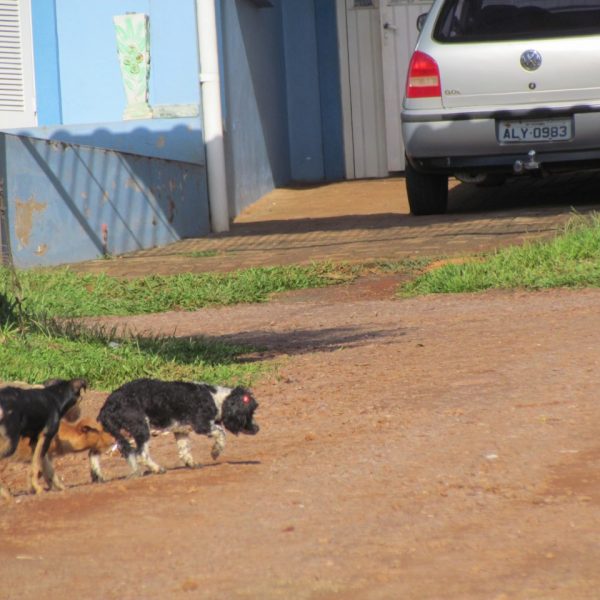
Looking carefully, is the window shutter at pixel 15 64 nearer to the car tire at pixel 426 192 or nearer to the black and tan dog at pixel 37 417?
the car tire at pixel 426 192

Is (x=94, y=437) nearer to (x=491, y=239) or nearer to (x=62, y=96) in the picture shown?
(x=491, y=239)

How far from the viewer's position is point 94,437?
4.62 m

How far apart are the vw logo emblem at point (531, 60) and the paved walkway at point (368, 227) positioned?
1.08 m

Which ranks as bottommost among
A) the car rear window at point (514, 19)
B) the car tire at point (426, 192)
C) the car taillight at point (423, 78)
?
the car tire at point (426, 192)

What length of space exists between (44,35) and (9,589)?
373 inches

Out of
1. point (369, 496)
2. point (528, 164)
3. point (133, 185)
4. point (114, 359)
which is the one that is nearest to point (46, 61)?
point (133, 185)

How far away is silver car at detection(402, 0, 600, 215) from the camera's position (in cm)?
984

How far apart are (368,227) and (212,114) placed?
184 centimetres

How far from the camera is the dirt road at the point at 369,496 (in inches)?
131

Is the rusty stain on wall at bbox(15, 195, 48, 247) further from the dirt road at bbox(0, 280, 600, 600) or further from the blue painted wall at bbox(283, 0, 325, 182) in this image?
the blue painted wall at bbox(283, 0, 325, 182)

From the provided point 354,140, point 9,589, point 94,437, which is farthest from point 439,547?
point 354,140

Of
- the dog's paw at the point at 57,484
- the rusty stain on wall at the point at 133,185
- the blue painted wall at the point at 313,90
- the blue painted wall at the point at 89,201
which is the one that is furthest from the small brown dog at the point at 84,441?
the blue painted wall at the point at 313,90

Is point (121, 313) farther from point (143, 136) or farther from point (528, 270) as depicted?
point (143, 136)

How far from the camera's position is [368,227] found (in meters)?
11.0
